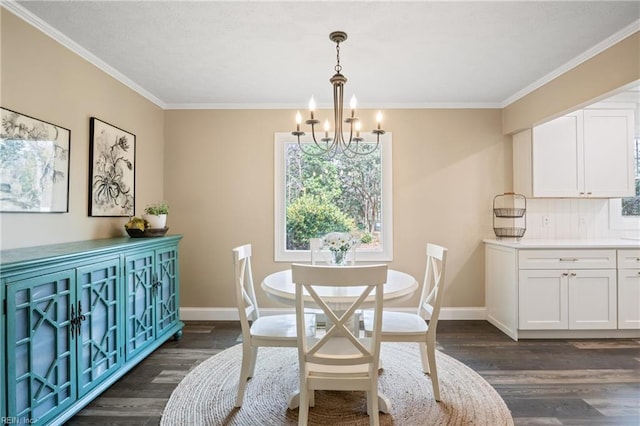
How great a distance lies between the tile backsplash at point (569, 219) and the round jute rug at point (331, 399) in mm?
2012

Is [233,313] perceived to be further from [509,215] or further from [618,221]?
[618,221]

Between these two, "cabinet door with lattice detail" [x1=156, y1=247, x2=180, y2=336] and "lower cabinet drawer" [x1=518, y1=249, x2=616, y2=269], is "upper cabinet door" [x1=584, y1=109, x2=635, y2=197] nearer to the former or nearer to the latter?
"lower cabinet drawer" [x1=518, y1=249, x2=616, y2=269]

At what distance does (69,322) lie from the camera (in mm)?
1919

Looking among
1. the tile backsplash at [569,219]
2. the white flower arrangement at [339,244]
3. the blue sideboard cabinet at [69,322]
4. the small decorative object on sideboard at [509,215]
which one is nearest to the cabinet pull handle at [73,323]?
the blue sideboard cabinet at [69,322]

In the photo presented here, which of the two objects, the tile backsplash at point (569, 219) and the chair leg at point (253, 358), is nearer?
the chair leg at point (253, 358)

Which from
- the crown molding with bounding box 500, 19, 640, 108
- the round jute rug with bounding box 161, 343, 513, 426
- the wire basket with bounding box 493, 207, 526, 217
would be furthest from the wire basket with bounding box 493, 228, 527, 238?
the round jute rug with bounding box 161, 343, 513, 426

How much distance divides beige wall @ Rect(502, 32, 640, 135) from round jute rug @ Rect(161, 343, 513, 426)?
2.33m

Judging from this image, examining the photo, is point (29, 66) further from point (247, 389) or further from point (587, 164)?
point (587, 164)

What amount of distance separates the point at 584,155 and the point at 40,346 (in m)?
4.71

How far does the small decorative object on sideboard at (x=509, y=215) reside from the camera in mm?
3602

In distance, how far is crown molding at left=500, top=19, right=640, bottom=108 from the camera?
2.27 meters

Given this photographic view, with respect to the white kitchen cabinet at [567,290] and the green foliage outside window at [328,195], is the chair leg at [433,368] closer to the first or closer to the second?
the white kitchen cabinet at [567,290]

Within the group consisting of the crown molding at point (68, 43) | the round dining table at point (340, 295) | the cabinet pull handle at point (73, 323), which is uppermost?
the crown molding at point (68, 43)

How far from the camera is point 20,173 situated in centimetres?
203
